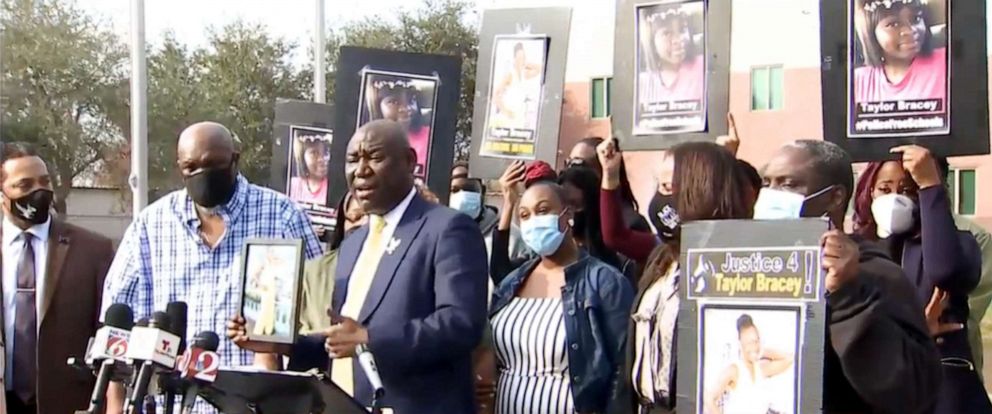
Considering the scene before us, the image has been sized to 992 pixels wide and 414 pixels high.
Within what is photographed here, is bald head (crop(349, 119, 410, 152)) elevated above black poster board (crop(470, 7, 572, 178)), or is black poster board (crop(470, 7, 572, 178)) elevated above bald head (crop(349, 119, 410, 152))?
black poster board (crop(470, 7, 572, 178))

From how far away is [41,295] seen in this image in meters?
6.40

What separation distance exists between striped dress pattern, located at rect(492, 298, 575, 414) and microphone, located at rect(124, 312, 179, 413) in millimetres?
1882

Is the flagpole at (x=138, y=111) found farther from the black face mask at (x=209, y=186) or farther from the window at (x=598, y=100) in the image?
the window at (x=598, y=100)

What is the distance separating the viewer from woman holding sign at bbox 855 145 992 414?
15.7 feet

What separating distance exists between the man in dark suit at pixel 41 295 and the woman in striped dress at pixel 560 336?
2218 millimetres

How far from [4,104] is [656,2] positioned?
25609 millimetres

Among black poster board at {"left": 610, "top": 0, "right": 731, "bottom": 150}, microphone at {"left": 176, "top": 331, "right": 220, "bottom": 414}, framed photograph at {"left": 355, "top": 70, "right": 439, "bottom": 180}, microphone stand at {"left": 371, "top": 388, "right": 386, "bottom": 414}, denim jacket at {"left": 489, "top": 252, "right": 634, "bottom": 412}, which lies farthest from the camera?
framed photograph at {"left": 355, "top": 70, "right": 439, "bottom": 180}

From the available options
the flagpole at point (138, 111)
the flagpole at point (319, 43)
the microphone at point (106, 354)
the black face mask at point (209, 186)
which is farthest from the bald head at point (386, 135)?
the flagpole at point (319, 43)

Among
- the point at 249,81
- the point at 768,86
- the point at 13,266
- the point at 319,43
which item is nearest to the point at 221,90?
the point at 249,81

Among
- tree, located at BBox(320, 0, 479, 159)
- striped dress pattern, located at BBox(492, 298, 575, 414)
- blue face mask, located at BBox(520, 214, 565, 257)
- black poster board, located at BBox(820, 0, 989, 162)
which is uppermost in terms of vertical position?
tree, located at BBox(320, 0, 479, 159)

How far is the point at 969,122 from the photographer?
4.70 metres

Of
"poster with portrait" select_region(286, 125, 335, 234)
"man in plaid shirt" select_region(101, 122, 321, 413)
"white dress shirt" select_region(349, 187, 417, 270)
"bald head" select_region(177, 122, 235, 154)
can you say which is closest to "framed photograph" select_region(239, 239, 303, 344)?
"white dress shirt" select_region(349, 187, 417, 270)

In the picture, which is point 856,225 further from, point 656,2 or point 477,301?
point 477,301

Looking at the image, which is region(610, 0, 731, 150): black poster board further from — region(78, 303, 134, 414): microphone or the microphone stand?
region(78, 303, 134, 414): microphone
